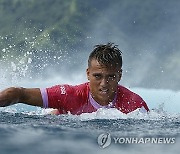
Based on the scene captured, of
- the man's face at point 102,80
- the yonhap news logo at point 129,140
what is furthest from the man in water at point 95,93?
the yonhap news logo at point 129,140

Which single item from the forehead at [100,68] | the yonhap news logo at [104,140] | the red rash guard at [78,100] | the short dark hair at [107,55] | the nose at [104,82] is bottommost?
the yonhap news logo at [104,140]

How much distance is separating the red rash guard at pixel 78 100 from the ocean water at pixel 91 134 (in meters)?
0.16

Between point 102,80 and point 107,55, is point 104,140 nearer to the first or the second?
point 102,80

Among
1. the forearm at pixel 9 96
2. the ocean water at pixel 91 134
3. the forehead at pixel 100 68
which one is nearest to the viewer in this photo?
the ocean water at pixel 91 134

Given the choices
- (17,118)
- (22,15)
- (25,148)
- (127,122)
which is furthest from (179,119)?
→ (22,15)

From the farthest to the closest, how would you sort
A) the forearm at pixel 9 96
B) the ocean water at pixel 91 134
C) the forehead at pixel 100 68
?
the forehead at pixel 100 68 < the forearm at pixel 9 96 < the ocean water at pixel 91 134

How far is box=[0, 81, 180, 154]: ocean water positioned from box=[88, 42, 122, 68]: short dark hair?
559 mm

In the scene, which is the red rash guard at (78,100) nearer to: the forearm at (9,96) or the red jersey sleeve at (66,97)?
the red jersey sleeve at (66,97)

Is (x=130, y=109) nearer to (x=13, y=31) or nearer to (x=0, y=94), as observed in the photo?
(x=0, y=94)

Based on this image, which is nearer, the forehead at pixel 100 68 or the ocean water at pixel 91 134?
the ocean water at pixel 91 134

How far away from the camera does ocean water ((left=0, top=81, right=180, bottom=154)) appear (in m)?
3.63

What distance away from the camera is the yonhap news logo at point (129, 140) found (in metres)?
3.88

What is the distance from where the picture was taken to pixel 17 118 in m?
5.49

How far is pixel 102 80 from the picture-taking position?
5941mm
